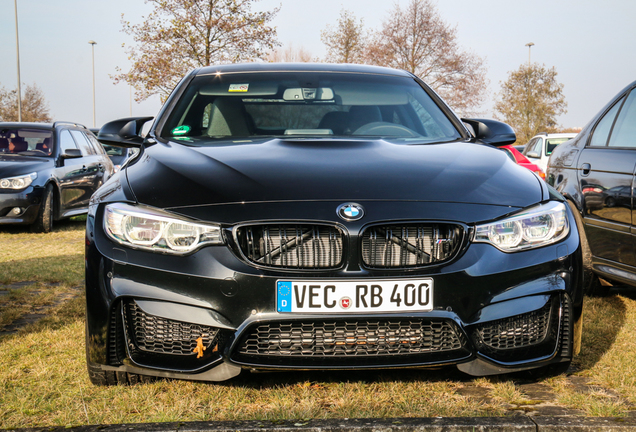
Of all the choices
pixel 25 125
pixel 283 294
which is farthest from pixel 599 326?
pixel 25 125

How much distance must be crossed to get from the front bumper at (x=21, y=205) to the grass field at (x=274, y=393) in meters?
6.23

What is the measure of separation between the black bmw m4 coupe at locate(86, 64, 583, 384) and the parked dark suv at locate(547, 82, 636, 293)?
151 cm

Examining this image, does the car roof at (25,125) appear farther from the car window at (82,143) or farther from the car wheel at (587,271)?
the car wheel at (587,271)

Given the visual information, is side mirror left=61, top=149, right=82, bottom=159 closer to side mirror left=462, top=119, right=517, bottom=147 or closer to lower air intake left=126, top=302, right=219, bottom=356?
side mirror left=462, top=119, right=517, bottom=147

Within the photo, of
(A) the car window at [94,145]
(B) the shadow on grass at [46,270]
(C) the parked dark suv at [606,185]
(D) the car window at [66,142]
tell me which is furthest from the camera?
(A) the car window at [94,145]

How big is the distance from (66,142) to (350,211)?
947cm

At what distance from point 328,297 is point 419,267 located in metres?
0.36

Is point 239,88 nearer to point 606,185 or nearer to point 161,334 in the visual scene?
point 161,334

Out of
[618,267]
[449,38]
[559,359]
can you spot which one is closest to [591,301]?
[618,267]

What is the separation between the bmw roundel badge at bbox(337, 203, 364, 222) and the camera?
252cm

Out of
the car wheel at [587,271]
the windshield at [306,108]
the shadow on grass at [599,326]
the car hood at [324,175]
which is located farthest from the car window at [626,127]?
the car hood at [324,175]

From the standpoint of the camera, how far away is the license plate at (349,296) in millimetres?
2449

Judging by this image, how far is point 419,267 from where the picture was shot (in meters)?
2.51

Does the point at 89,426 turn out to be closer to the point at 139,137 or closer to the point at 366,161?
the point at 366,161
